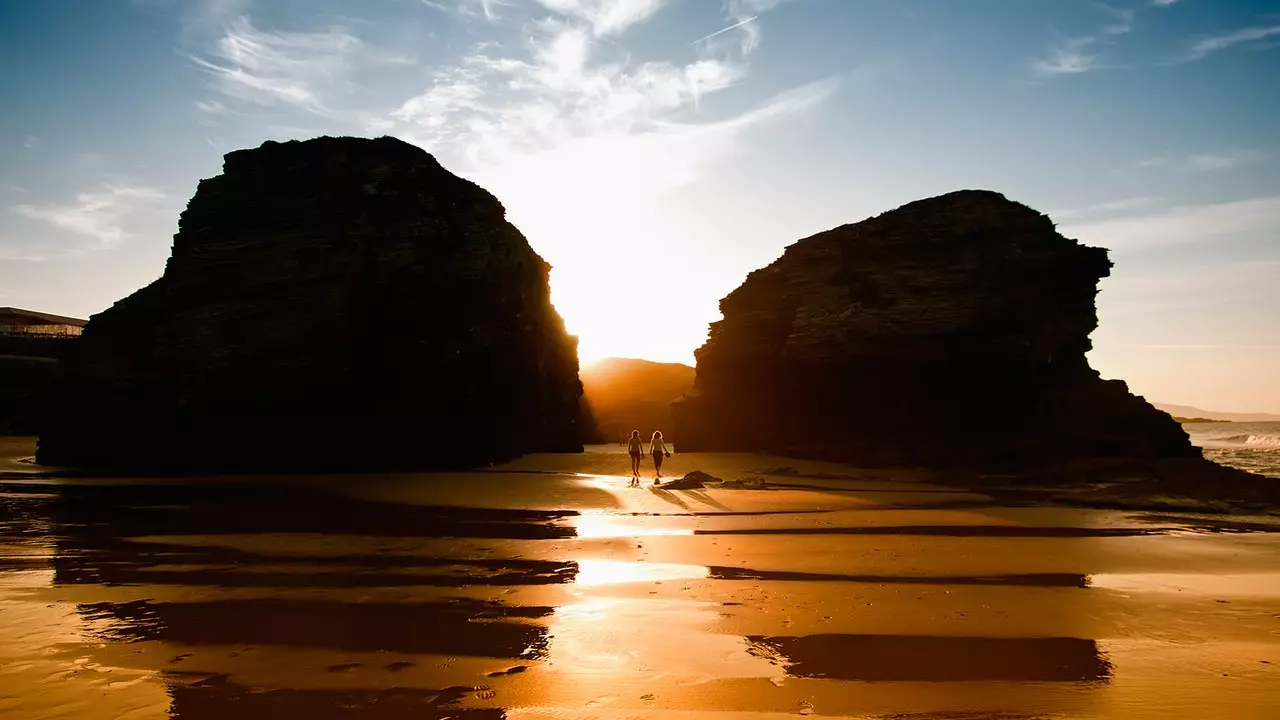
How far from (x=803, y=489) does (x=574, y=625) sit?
14.2 m

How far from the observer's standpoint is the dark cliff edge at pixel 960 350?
25.4 metres

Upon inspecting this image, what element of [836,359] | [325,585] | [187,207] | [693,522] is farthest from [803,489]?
[187,207]

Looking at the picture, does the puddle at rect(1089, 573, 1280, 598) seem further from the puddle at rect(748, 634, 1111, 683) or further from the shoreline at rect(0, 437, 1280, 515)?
the shoreline at rect(0, 437, 1280, 515)

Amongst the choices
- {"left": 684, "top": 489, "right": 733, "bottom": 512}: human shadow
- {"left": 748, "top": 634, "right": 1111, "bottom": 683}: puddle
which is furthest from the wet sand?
{"left": 684, "top": 489, "right": 733, "bottom": 512}: human shadow

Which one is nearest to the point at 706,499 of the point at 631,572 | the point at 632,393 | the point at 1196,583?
the point at 631,572

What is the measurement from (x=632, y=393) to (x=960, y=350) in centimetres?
4525

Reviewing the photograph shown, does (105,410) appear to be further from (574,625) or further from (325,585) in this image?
(574,625)

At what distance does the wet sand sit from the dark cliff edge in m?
13.0

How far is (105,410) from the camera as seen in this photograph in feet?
91.9

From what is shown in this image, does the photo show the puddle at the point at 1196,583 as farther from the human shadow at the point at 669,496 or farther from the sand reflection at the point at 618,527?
the human shadow at the point at 669,496

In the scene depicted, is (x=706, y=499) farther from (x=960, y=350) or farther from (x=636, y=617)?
(x=960, y=350)

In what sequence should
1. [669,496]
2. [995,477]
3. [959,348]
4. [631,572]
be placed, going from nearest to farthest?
1. [631,572]
2. [669,496]
3. [995,477]
4. [959,348]

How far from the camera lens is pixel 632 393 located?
68812 mm

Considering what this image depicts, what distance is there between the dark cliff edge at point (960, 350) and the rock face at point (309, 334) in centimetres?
1515
